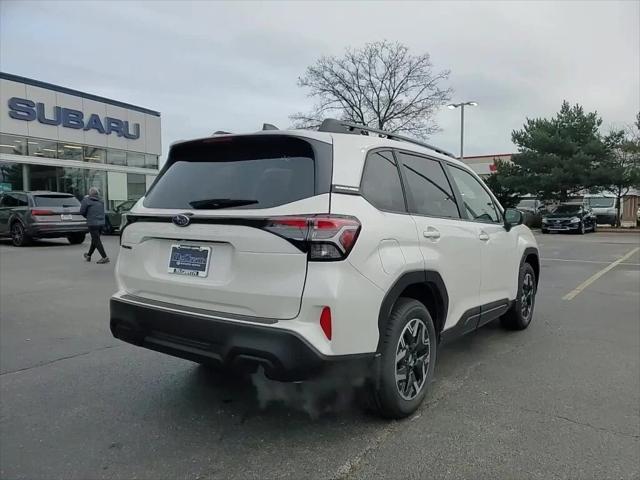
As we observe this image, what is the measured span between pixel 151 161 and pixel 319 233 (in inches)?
1117

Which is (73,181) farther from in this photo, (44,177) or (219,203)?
(219,203)

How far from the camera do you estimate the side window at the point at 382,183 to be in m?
3.16

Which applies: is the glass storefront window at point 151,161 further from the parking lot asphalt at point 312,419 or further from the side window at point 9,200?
the parking lot asphalt at point 312,419

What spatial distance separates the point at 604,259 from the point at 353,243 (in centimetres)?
1260

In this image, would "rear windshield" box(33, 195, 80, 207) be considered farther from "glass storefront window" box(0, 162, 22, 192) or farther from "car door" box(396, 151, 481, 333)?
"car door" box(396, 151, 481, 333)

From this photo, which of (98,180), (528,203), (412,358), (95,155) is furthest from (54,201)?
(528,203)

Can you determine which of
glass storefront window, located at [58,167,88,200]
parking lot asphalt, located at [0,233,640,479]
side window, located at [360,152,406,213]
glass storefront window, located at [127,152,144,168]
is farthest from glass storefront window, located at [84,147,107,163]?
side window, located at [360,152,406,213]

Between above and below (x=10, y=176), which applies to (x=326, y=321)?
below

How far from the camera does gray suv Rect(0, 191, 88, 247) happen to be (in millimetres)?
14695

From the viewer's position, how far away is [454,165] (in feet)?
15.0

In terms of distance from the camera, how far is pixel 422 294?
11.9 feet

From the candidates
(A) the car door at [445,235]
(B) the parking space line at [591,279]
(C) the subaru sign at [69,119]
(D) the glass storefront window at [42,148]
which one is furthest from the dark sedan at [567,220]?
(D) the glass storefront window at [42,148]

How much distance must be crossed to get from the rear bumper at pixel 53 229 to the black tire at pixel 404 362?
13964 mm

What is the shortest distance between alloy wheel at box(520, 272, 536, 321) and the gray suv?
519 inches
